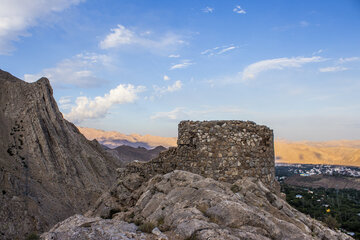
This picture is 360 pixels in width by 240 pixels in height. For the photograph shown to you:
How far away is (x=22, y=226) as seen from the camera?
Answer: 82.4 ft

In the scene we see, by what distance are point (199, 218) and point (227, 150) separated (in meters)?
4.05

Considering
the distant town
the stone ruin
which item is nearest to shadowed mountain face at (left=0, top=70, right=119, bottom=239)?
the stone ruin

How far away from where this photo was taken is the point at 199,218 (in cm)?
495

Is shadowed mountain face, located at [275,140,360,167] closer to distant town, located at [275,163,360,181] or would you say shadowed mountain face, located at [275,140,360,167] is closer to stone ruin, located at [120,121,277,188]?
distant town, located at [275,163,360,181]

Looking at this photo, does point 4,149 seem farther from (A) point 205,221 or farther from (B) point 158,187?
(A) point 205,221

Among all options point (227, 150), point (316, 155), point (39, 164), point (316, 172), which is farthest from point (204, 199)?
point (316, 155)

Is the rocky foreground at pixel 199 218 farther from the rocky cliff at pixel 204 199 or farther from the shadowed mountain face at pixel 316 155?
the shadowed mountain face at pixel 316 155

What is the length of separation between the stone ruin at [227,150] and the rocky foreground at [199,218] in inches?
37.4

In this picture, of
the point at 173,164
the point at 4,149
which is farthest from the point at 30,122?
the point at 173,164

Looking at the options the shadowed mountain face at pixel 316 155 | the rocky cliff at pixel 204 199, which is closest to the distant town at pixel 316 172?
the shadowed mountain face at pixel 316 155

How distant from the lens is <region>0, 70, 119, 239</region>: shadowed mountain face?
26.8 meters

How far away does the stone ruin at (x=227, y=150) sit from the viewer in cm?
866

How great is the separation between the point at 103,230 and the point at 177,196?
2013mm

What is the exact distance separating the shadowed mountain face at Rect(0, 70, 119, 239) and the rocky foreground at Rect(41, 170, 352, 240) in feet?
75.5
